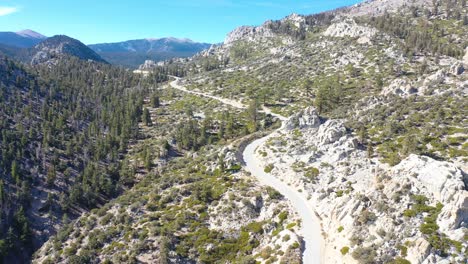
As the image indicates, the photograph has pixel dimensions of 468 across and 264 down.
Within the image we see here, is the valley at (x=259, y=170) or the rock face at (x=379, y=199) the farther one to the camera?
the valley at (x=259, y=170)

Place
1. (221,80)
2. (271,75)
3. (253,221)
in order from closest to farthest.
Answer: (253,221) → (271,75) → (221,80)

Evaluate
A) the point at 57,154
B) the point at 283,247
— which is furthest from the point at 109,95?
the point at 283,247

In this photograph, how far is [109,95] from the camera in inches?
7283

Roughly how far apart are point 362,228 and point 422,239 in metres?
7.07

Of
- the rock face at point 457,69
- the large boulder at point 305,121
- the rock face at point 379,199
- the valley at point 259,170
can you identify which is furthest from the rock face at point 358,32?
the rock face at point 379,199

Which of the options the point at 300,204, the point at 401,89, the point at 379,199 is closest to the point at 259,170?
the point at 300,204

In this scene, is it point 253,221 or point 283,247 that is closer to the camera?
point 283,247

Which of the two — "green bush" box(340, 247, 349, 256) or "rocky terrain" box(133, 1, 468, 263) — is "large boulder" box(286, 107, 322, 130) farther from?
"green bush" box(340, 247, 349, 256)

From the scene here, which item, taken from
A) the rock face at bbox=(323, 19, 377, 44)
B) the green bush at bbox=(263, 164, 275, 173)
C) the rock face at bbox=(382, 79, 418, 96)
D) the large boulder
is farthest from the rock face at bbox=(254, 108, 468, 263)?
the rock face at bbox=(323, 19, 377, 44)

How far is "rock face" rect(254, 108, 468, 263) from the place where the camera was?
3709 centimetres

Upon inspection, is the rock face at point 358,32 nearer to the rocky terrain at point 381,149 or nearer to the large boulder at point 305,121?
the rocky terrain at point 381,149

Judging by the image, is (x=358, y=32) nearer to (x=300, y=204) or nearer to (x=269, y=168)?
(x=269, y=168)

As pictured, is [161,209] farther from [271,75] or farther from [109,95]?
[109,95]

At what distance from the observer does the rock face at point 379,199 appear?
122ft
